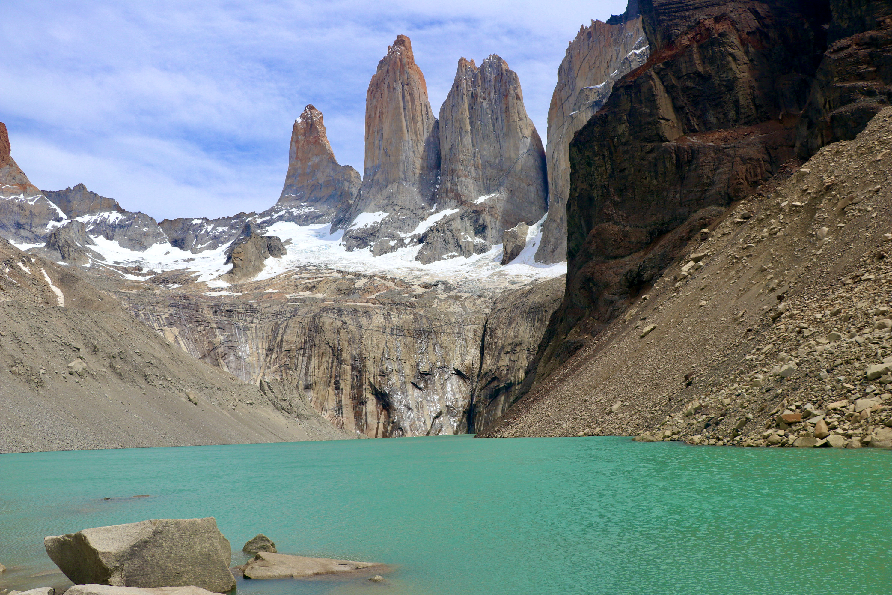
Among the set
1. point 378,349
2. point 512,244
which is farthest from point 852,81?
point 512,244

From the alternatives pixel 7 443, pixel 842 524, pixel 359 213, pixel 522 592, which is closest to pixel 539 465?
pixel 842 524

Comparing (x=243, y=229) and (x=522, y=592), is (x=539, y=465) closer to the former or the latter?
(x=522, y=592)

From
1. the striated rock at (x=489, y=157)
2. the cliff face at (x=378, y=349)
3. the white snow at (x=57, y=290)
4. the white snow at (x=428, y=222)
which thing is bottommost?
the cliff face at (x=378, y=349)

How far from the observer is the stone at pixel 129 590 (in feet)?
20.9

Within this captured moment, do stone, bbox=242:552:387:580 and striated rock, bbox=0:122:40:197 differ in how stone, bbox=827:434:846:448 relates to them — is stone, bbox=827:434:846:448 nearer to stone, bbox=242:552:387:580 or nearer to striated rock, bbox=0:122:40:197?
stone, bbox=242:552:387:580

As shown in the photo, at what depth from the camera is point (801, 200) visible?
1172 inches

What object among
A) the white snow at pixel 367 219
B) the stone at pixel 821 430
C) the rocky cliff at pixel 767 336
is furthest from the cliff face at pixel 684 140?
the white snow at pixel 367 219

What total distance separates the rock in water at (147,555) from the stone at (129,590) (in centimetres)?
45

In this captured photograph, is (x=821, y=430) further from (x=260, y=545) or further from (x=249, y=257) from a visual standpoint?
(x=249, y=257)

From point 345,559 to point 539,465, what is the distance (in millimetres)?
9983

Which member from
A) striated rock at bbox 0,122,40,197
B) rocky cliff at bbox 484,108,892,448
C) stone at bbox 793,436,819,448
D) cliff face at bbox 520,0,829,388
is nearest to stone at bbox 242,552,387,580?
stone at bbox 793,436,819,448

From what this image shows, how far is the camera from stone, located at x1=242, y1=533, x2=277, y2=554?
386 inches

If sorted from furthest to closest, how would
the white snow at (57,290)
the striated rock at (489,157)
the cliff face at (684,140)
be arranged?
the striated rock at (489,157) → the white snow at (57,290) → the cliff face at (684,140)

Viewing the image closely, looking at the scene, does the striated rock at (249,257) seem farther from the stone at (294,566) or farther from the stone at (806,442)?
the stone at (294,566)
